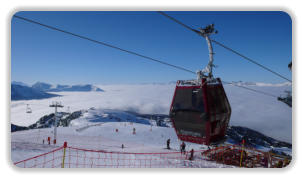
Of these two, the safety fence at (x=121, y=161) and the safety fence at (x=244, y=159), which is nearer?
the safety fence at (x=121, y=161)

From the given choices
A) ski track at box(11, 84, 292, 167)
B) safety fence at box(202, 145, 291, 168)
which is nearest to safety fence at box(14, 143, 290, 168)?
safety fence at box(202, 145, 291, 168)

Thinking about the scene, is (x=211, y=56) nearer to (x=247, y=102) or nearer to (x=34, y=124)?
(x=34, y=124)

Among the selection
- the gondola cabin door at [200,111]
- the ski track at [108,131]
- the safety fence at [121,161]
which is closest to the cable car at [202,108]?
the gondola cabin door at [200,111]

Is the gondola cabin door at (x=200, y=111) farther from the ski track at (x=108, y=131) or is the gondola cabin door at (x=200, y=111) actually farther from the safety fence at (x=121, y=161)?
the ski track at (x=108, y=131)

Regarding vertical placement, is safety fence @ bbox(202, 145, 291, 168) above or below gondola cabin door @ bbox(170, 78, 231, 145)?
below

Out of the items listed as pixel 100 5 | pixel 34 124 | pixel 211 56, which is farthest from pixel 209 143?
pixel 34 124

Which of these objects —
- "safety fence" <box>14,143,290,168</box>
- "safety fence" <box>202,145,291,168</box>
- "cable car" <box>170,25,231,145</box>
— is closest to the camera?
"cable car" <box>170,25,231,145</box>

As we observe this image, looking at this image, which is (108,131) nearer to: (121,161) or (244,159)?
(121,161)

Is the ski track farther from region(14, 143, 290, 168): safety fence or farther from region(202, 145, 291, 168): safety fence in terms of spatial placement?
region(202, 145, 291, 168): safety fence
